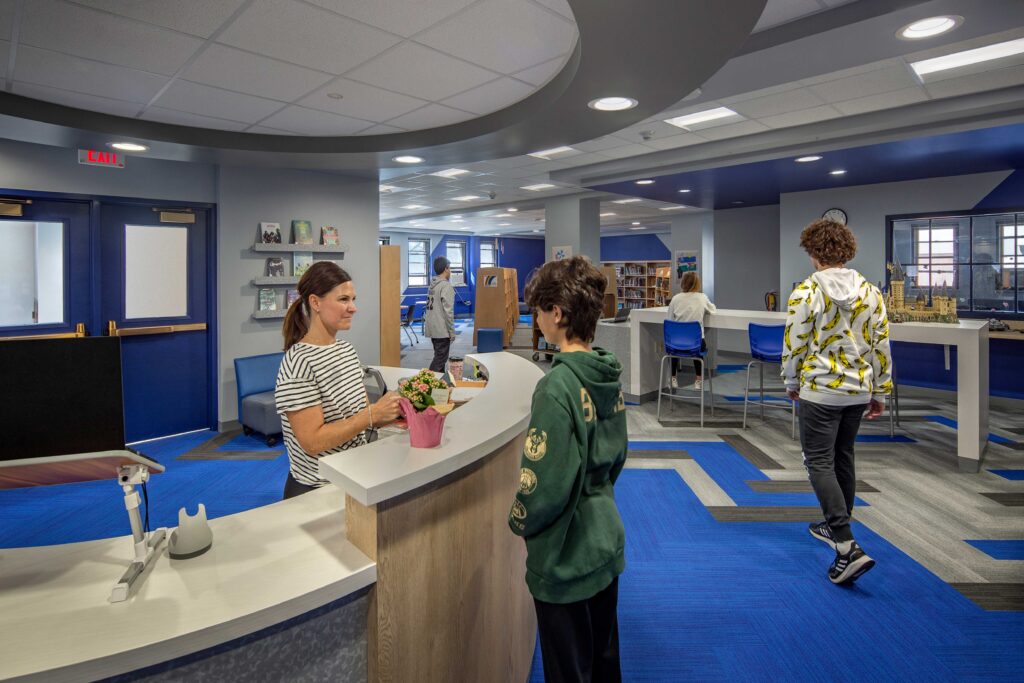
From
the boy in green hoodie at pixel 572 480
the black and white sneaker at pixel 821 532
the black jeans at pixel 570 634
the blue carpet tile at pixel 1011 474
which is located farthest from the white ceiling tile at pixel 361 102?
the blue carpet tile at pixel 1011 474

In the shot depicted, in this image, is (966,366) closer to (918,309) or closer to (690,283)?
(918,309)

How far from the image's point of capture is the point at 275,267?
5.91 m

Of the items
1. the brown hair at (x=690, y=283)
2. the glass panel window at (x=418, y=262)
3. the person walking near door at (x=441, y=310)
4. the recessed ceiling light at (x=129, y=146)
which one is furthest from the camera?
the glass panel window at (x=418, y=262)

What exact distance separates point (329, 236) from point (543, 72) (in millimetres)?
3562

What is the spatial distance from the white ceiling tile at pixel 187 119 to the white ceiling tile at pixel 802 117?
4.75 meters

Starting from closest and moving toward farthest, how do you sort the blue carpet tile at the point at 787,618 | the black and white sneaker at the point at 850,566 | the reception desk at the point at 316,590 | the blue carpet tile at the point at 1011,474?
the reception desk at the point at 316,590
the blue carpet tile at the point at 787,618
the black and white sneaker at the point at 850,566
the blue carpet tile at the point at 1011,474

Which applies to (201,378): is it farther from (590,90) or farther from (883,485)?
(883,485)

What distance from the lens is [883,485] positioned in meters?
4.06

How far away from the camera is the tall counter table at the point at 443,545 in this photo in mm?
1253

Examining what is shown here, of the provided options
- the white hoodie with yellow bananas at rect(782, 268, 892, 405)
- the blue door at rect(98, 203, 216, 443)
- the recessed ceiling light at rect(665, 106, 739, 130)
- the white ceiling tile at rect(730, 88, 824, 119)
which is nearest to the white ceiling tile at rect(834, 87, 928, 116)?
the white ceiling tile at rect(730, 88, 824, 119)

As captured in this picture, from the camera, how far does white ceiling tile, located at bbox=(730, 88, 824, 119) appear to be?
470 cm

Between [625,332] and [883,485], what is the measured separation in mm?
3368

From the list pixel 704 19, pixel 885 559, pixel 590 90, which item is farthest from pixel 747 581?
pixel 590 90

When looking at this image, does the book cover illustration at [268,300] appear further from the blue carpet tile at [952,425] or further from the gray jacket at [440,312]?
the blue carpet tile at [952,425]
